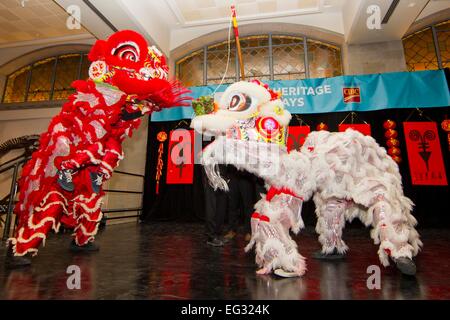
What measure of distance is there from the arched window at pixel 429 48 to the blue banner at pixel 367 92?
2.24ft

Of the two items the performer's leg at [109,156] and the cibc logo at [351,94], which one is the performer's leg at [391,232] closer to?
the performer's leg at [109,156]

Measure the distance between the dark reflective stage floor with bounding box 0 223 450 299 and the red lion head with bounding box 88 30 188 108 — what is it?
3.46ft

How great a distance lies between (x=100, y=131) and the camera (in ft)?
5.49

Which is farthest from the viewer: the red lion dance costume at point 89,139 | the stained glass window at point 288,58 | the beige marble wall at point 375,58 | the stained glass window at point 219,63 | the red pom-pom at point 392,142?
the stained glass window at point 219,63

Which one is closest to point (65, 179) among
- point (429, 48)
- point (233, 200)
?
point (233, 200)

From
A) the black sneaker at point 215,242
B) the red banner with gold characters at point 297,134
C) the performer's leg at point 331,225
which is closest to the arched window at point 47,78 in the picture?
the red banner with gold characters at point 297,134

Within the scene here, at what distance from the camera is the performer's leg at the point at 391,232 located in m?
1.25

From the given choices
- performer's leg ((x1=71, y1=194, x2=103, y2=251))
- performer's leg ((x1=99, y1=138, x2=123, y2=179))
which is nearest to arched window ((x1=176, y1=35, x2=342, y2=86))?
performer's leg ((x1=99, y1=138, x2=123, y2=179))

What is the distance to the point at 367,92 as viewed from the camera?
372cm

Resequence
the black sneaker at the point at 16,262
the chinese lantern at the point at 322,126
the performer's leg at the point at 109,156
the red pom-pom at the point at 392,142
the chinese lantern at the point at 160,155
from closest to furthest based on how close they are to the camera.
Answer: the black sneaker at the point at 16,262 → the performer's leg at the point at 109,156 → the red pom-pom at the point at 392,142 → the chinese lantern at the point at 322,126 → the chinese lantern at the point at 160,155

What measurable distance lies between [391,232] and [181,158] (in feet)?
11.0

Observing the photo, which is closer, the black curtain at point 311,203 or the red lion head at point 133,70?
the red lion head at point 133,70

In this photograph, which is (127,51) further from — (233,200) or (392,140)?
(392,140)
